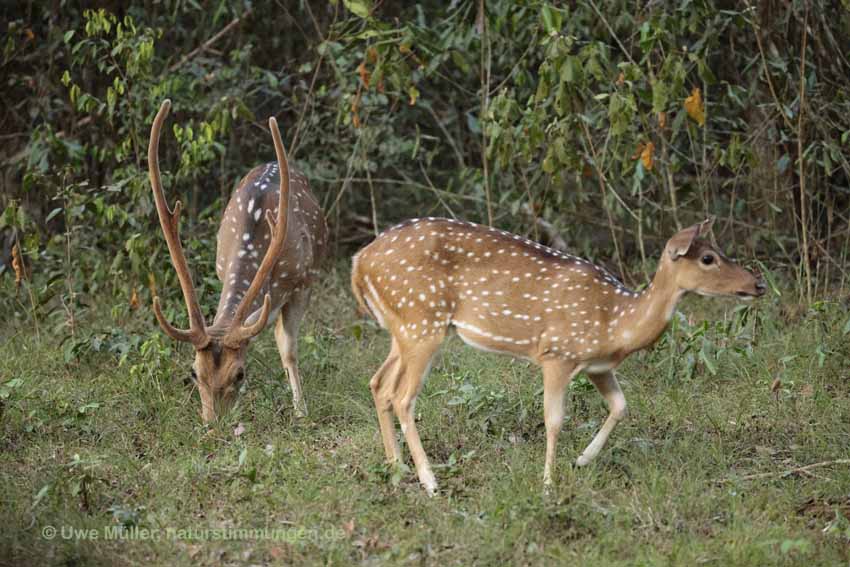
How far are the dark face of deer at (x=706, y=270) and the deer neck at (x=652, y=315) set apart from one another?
0.22 feet

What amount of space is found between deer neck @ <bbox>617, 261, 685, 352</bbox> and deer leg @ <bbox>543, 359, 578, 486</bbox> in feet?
0.98

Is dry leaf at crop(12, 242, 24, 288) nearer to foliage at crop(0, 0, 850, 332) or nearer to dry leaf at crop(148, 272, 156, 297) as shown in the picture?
foliage at crop(0, 0, 850, 332)

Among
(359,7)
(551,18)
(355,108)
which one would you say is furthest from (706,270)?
(355,108)

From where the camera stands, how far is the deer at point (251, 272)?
6582mm

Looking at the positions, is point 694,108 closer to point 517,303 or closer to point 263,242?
point 517,303

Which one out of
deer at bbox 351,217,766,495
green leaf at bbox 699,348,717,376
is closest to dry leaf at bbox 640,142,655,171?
green leaf at bbox 699,348,717,376

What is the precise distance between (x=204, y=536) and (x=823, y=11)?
5.52m

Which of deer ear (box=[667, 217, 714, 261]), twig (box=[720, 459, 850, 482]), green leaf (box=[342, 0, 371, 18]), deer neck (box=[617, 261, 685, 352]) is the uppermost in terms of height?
green leaf (box=[342, 0, 371, 18])

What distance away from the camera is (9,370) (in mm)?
7648

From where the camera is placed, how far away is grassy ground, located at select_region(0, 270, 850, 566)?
5207 millimetres

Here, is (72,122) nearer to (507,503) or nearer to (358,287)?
(358,287)

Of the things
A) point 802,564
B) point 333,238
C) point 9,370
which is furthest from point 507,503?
point 333,238

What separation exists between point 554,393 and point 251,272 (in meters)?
2.23

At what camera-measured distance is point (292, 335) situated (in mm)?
7633
